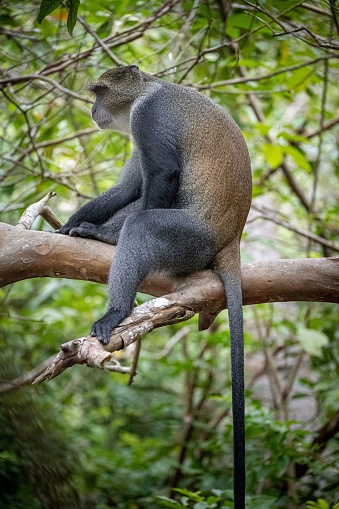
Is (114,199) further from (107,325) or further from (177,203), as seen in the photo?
(107,325)

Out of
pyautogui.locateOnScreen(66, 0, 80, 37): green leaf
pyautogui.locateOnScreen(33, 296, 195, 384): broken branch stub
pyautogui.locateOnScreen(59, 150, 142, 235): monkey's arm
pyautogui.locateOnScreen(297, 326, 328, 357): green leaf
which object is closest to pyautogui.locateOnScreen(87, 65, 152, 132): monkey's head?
pyautogui.locateOnScreen(59, 150, 142, 235): monkey's arm

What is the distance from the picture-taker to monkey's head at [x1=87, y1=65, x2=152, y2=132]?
190 inches

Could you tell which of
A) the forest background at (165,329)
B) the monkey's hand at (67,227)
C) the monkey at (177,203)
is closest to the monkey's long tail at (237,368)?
the monkey at (177,203)

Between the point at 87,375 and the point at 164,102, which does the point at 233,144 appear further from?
the point at 87,375

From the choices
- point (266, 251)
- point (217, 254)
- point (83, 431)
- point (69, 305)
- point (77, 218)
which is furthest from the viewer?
point (266, 251)

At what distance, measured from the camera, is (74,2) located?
136 inches

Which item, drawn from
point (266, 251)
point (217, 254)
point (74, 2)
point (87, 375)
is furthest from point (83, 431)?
point (74, 2)

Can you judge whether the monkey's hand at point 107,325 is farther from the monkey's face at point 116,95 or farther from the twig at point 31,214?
the monkey's face at point 116,95

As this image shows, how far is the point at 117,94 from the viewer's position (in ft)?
16.1

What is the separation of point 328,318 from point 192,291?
3.65m

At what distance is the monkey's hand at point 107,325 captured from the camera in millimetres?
3316

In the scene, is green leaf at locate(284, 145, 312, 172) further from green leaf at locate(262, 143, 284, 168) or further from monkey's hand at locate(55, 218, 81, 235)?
monkey's hand at locate(55, 218, 81, 235)

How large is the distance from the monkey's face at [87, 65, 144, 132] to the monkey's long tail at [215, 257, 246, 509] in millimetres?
1706

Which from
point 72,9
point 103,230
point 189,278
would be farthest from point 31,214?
point 72,9
